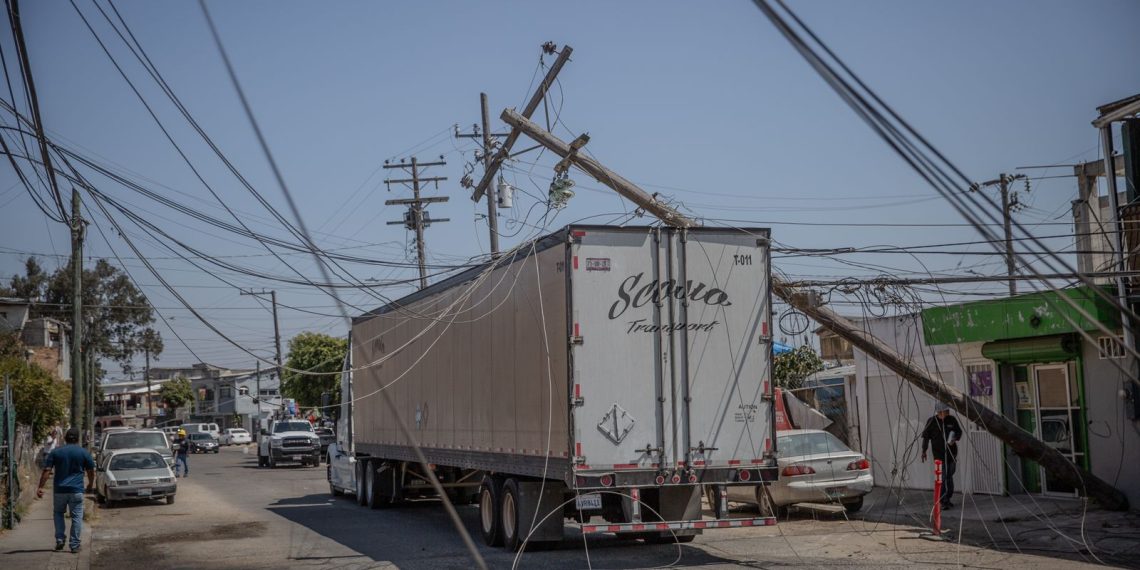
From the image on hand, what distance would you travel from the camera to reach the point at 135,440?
91.7 ft

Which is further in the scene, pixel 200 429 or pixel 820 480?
pixel 200 429

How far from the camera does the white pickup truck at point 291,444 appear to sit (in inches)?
1708

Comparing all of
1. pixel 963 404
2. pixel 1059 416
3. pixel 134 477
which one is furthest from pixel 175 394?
pixel 963 404

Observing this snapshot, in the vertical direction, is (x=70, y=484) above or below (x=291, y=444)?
above

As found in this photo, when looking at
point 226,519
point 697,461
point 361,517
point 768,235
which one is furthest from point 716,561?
point 226,519

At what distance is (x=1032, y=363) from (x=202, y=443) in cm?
5622

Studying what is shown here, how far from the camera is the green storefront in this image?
1680 centimetres

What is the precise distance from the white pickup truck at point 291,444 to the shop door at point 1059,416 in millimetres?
32245

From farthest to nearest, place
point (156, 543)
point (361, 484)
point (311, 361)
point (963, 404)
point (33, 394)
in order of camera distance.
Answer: point (311, 361) → point (33, 394) → point (361, 484) → point (156, 543) → point (963, 404)

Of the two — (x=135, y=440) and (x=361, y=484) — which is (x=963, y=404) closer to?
(x=361, y=484)

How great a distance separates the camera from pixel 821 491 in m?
16.3

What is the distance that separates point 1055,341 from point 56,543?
15.4 m

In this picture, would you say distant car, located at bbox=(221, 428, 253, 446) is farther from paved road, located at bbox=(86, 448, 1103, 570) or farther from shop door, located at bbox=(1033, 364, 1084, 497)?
shop door, located at bbox=(1033, 364, 1084, 497)

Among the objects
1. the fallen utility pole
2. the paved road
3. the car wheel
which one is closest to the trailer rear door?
the paved road
